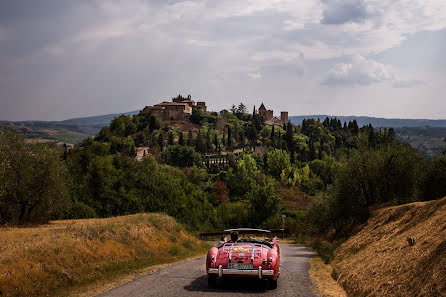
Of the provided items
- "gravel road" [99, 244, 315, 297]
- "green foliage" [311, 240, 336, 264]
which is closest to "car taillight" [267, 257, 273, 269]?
"gravel road" [99, 244, 315, 297]

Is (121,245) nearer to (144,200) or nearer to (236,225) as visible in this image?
(144,200)

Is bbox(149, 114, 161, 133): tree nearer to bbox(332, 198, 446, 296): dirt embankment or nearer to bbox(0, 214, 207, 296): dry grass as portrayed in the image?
bbox(0, 214, 207, 296): dry grass

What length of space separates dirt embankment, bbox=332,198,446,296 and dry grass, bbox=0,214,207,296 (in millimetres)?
8438

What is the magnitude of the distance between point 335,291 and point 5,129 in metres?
32.9

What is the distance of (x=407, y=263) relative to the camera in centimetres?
1187

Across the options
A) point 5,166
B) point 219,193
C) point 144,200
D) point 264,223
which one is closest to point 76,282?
Result: point 5,166

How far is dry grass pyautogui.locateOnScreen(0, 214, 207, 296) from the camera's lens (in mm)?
12766

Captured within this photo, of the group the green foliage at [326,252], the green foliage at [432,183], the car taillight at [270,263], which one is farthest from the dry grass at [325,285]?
the green foliage at [432,183]

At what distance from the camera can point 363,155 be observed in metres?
33.2

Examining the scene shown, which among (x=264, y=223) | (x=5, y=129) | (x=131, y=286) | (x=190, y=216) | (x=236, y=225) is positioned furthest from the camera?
(x=236, y=225)

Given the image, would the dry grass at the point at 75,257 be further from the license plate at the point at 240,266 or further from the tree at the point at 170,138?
the tree at the point at 170,138

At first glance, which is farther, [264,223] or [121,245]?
[264,223]

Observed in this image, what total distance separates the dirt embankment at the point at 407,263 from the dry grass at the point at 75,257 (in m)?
8.44

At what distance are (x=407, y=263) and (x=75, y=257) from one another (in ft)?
38.8
